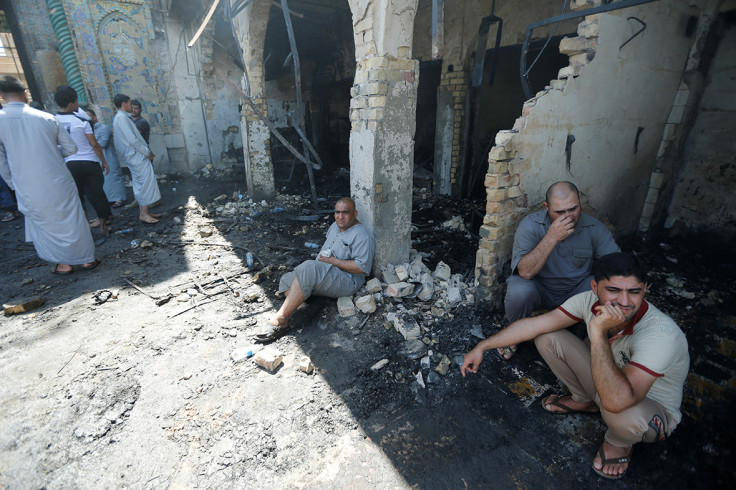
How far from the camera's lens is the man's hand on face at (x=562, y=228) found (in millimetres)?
2617

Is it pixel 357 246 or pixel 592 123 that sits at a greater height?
pixel 592 123

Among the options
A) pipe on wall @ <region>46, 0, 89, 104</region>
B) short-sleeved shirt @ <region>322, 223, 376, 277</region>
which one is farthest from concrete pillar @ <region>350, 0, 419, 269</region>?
pipe on wall @ <region>46, 0, 89, 104</region>

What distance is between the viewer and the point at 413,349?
9.46 feet

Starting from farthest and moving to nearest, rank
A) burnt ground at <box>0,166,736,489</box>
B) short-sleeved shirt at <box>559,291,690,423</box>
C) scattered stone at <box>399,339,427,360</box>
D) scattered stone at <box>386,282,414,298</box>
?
scattered stone at <box>386,282,414,298</box>
scattered stone at <box>399,339,427,360</box>
burnt ground at <box>0,166,736,489</box>
short-sleeved shirt at <box>559,291,690,423</box>

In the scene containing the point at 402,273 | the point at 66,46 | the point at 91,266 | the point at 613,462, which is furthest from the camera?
the point at 66,46

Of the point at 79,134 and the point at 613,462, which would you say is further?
the point at 79,134

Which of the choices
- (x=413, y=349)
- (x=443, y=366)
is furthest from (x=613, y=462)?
(x=413, y=349)

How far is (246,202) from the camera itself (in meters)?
7.09

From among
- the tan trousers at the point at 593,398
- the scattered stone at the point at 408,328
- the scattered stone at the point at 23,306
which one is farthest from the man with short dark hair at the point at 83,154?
the tan trousers at the point at 593,398

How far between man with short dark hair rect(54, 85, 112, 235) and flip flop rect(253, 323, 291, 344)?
356 cm

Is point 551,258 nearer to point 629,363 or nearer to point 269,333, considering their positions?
point 629,363

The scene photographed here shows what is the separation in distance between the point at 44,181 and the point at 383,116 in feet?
12.7

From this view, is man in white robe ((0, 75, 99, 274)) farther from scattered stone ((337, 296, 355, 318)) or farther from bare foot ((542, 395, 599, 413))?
bare foot ((542, 395, 599, 413))

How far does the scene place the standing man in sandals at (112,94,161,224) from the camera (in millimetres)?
5242
